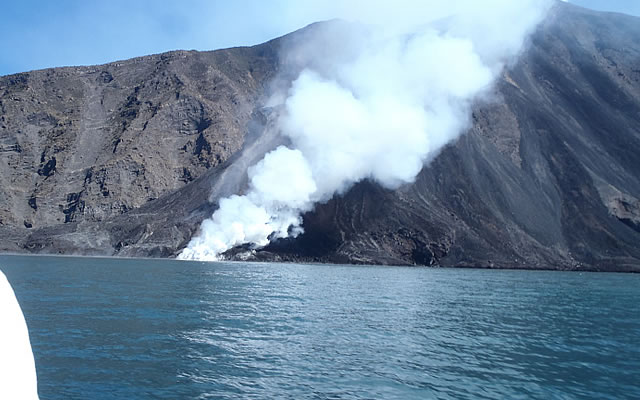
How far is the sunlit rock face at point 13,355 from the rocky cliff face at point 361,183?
9293 centimetres

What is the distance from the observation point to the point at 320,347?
19.7 meters

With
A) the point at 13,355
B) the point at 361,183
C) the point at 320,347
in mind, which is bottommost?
the point at 320,347

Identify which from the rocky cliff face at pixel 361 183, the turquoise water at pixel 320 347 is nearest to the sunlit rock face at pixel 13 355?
the turquoise water at pixel 320 347

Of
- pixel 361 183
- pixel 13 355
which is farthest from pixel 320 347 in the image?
pixel 361 183

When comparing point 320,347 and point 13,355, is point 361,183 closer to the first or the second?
point 320,347

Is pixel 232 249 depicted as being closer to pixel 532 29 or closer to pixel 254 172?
pixel 254 172

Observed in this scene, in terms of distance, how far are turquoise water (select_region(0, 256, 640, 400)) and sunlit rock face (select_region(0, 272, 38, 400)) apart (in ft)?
32.4

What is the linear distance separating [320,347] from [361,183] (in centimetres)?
9253

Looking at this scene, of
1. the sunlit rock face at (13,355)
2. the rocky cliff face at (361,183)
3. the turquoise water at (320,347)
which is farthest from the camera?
the rocky cliff face at (361,183)

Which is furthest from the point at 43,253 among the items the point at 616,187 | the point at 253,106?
the point at 616,187

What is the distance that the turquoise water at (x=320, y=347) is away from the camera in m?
14.5

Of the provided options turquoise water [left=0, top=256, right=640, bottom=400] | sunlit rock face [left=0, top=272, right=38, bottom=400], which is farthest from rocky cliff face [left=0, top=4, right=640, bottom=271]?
sunlit rock face [left=0, top=272, right=38, bottom=400]

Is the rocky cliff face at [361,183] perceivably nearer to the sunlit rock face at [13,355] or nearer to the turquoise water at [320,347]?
the turquoise water at [320,347]

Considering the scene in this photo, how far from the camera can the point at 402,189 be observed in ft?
354
